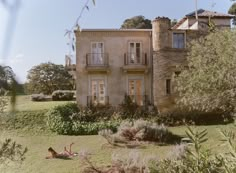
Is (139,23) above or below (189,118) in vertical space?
above

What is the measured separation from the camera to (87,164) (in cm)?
1373

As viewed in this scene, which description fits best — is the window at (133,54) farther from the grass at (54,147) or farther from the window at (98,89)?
the grass at (54,147)

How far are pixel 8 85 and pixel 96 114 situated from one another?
25.2 meters

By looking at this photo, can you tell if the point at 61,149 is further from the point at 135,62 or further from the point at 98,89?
the point at 135,62

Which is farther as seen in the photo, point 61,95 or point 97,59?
point 61,95

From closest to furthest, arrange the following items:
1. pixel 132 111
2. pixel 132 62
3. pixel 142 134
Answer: pixel 142 134
pixel 132 111
pixel 132 62

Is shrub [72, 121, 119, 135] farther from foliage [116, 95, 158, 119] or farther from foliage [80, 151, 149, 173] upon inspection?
foliage [80, 151, 149, 173]

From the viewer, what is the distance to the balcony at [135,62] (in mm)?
28359

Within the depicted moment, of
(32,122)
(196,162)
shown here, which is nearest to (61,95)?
(32,122)

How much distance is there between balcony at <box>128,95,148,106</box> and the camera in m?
28.3

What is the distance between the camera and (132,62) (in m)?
28.9

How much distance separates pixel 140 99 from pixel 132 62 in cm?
300

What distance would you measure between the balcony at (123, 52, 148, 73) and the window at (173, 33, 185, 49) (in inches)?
104

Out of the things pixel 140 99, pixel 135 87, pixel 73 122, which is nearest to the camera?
pixel 73 122
